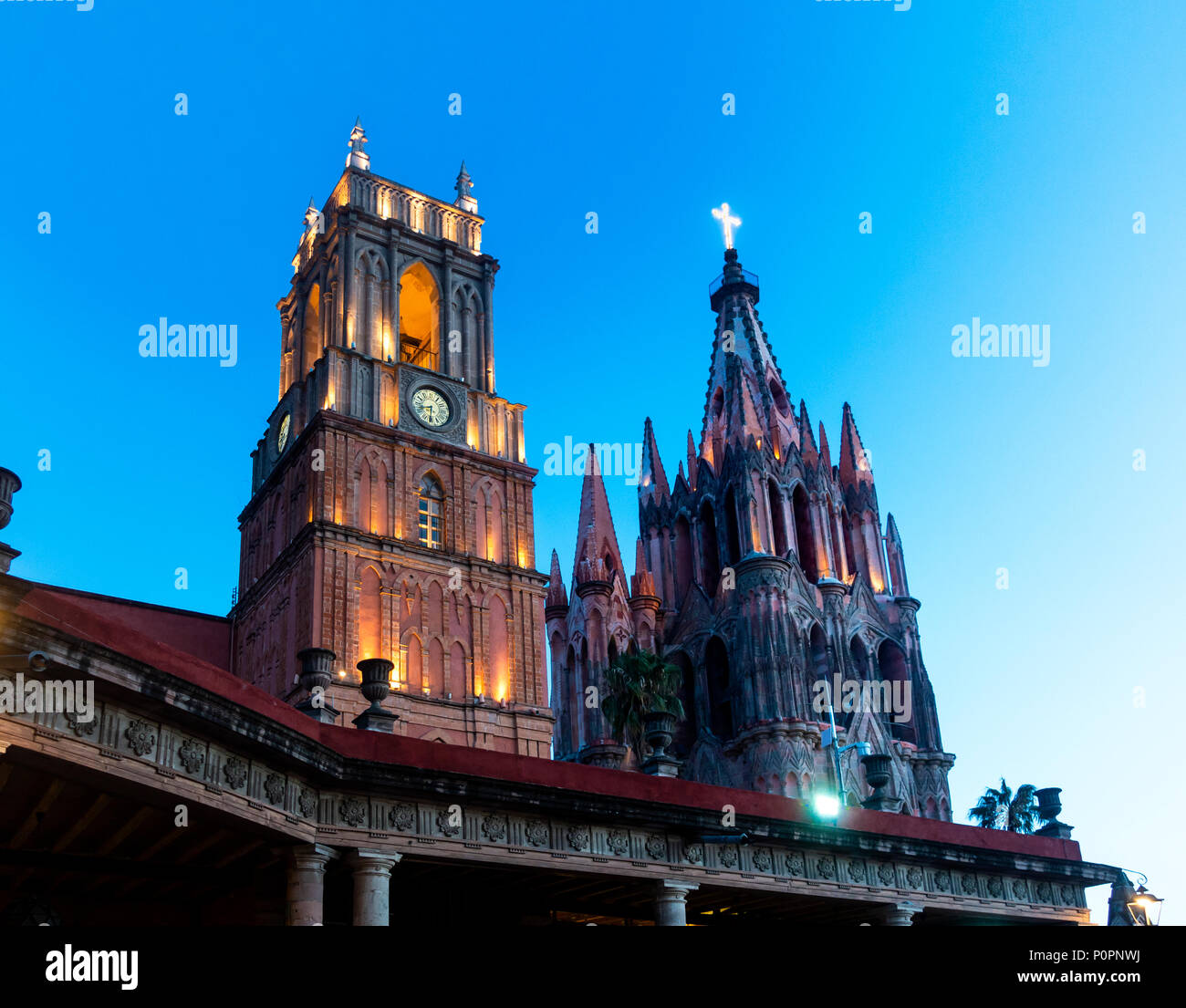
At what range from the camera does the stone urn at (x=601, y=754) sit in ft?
177

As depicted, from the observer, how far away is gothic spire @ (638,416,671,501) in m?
71.9

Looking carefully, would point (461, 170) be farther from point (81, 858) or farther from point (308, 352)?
point (81, 858)

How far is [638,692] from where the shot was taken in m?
49.8

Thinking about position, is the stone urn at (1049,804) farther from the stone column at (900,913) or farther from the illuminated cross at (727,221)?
the illuminated cross at (727,221)

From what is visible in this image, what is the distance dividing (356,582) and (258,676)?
5.50m

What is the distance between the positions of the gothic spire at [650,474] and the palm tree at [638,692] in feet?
69.3

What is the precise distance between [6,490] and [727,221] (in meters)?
66.6

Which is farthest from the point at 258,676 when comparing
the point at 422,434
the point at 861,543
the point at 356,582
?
the point at 861,543

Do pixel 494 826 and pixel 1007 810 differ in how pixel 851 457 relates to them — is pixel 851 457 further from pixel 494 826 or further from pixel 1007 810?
pixel 494 826

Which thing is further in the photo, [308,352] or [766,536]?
[766,536]

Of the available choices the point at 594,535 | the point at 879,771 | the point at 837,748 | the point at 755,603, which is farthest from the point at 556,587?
the point at 879,771

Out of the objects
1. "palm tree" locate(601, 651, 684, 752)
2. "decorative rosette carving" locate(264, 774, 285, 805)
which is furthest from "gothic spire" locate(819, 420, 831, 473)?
"decorative rosette carving" locate(264, 774, 285, 805)
